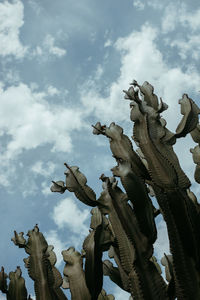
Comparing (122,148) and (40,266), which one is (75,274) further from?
(122,148)

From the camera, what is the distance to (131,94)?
3.26 meters

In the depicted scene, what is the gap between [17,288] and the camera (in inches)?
131

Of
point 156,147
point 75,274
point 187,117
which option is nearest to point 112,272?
point 75,274

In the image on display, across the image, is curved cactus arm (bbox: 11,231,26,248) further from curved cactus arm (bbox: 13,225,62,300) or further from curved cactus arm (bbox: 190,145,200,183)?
curved cactus arm (bbox: 190,145,200,183)

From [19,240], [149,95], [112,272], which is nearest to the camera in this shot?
[19,240]

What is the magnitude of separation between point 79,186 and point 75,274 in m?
0.72

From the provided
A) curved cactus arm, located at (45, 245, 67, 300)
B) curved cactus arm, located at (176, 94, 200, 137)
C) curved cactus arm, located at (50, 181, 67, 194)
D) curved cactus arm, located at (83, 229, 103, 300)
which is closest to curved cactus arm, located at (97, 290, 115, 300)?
curved cactus arm, located at (45, 245, 67, 300)

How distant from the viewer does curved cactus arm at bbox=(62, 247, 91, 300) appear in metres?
3.04

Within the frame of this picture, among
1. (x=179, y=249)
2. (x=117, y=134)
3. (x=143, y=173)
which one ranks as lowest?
(x=179, y=249)

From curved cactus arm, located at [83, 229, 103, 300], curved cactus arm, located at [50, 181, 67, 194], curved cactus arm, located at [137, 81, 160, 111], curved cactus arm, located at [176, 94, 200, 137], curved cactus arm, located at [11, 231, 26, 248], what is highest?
curved cactus arm, located at [137, 81, 160, 111]

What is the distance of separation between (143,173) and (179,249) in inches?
32.2

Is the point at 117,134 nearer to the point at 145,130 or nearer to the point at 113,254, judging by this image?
the point at 145,130

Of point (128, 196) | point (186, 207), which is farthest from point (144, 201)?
point (186, 207)

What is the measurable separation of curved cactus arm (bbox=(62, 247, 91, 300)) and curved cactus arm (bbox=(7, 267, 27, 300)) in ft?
1.36
